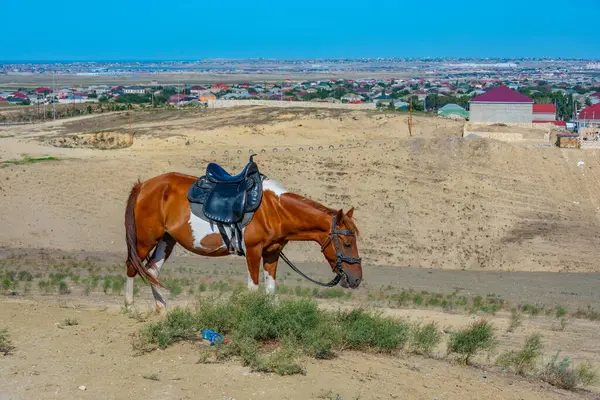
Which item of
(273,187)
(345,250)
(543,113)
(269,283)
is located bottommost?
(543,113)

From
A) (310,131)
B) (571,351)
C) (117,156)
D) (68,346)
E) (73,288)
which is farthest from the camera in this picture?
(310,131)

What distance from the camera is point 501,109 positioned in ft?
186

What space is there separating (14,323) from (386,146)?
33.7 metres

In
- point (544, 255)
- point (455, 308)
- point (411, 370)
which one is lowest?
point (544, 255)

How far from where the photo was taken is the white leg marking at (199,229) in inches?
422

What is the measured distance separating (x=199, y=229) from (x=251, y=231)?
2.48ft

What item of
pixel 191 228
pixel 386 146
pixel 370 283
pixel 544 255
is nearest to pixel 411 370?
pixel 191 228

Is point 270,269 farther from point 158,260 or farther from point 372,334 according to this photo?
point 158,260

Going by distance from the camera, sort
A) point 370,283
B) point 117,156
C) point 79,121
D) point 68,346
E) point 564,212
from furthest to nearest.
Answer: point 79,121 < point 117,156 < point 564,212 < point 370,283 < point 68,346

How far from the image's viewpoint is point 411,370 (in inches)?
373

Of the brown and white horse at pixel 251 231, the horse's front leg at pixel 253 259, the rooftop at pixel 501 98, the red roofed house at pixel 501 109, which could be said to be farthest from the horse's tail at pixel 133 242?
the rooftop at pixel 501 98

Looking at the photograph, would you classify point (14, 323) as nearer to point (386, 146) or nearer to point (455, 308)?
point (455, 308)

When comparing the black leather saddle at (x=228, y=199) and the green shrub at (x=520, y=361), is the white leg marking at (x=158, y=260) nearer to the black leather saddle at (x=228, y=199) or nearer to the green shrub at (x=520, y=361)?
the black leather saddle at (x=228, y=199)

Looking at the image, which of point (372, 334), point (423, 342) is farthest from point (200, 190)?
point (423, 342)
